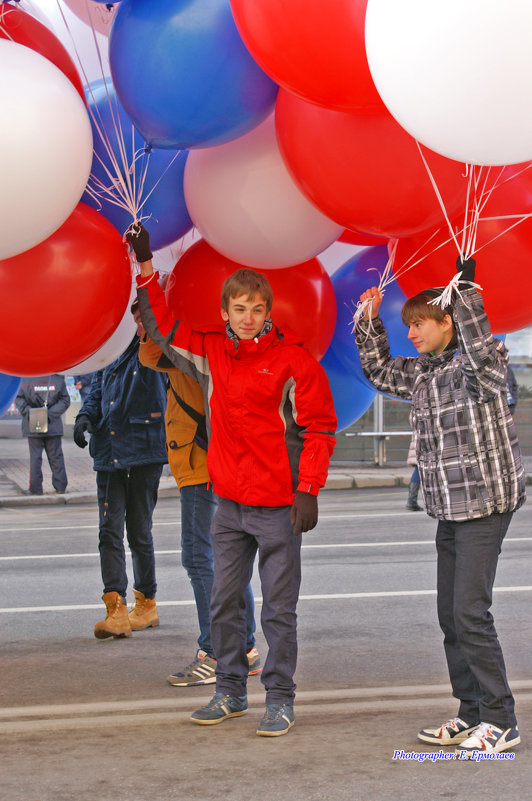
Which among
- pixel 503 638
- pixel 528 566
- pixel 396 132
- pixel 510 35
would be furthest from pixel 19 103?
pixel 528 566

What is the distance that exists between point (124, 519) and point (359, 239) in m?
2.15

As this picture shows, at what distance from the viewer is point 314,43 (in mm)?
2889

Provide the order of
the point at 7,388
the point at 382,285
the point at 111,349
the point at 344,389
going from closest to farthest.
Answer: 1. the point at 382,285
2. the point at 7,388
3. the point at 344,389
4. the point at 111,349

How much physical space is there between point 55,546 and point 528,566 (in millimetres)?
4139

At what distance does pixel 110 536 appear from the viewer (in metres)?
5.36

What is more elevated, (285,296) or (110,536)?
(285,296)

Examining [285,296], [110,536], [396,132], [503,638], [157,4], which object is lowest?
[503,638]

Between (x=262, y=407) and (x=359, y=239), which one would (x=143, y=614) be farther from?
(x=359, y=239)

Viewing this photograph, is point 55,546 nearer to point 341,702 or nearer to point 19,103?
point 341,702

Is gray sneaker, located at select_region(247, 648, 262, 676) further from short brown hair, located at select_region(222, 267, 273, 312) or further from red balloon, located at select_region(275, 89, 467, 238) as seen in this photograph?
red balloon, located at select_region(275, 89, 467, 238)

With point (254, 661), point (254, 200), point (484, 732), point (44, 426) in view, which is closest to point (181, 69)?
point (254, 200)

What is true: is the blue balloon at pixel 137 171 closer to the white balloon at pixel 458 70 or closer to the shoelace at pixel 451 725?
the white balloon at pixel 458 70

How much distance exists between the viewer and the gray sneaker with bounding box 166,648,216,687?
4461 millimetres

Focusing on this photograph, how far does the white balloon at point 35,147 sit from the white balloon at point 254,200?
0.56 metres
